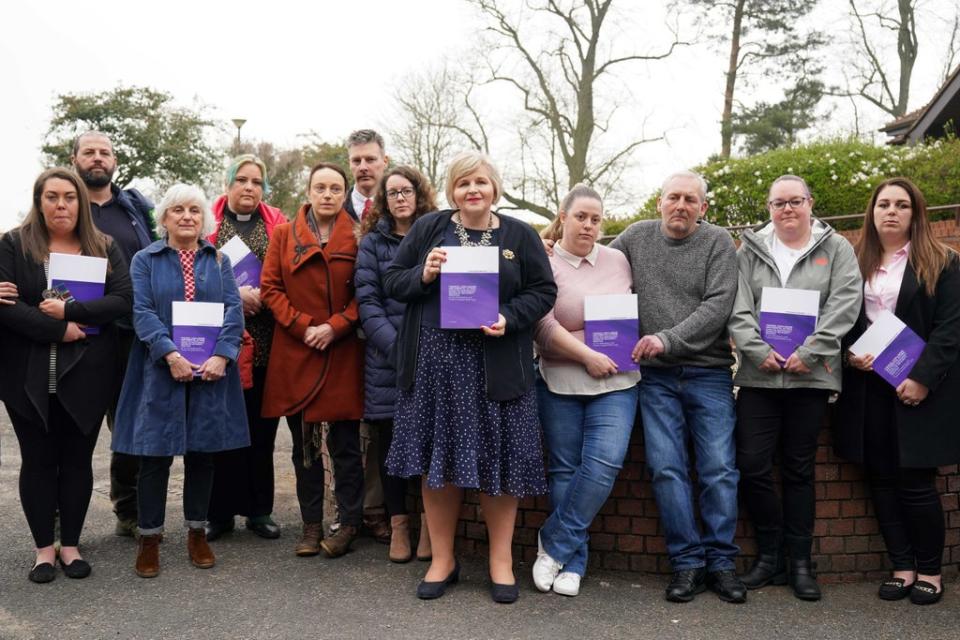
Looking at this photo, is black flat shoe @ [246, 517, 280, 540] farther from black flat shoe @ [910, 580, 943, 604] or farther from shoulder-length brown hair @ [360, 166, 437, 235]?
black flat shoe @ [910, 580, 943, 604]

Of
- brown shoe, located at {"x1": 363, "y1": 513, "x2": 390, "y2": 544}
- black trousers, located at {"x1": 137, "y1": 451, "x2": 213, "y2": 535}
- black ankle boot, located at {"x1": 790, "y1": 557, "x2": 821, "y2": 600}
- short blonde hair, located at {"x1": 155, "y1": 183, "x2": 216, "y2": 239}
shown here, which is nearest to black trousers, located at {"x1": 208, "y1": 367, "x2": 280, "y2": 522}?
black trousers, located at {"x1": 137, "y1": 451, "x2": 213, "y2": 535}

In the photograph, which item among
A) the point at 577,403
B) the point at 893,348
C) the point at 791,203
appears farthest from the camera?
the point at 577,403

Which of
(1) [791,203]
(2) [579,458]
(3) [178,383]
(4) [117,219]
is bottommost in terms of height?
(2) [579,458]

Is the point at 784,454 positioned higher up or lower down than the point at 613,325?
lower down

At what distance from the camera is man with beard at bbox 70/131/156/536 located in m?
5.60

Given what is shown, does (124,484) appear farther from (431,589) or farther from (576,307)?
(576,307)

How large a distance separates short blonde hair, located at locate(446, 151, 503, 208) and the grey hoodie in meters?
1.38

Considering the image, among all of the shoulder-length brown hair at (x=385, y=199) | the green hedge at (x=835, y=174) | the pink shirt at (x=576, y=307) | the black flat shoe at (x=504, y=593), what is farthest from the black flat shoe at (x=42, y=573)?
the green hedge at (x=835, y=174)

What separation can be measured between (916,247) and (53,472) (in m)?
4.79

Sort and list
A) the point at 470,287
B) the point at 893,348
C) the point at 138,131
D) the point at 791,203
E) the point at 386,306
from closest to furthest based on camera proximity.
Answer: the point at 470,287 < the point at 893,348 < the point at 791,203 < the point at 386,306 < the point at 138,131

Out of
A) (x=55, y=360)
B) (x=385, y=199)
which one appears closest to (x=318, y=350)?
(x=385, y=199)

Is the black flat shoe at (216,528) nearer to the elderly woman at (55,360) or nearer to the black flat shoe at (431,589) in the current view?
the elderly woman at (55,360)

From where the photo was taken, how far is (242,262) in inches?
222

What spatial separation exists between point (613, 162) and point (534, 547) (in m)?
22.9
